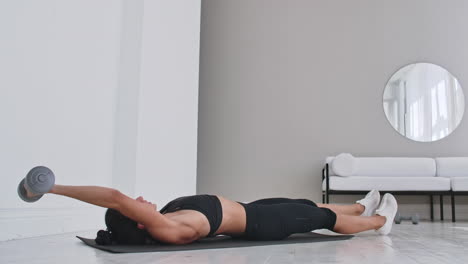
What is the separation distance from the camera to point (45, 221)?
278cm

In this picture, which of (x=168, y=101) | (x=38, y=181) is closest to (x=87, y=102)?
(x=168, y=101)

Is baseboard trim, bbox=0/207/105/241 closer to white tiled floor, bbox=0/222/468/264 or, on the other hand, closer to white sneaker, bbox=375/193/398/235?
white tiled floor, bbox=0/222/468/264

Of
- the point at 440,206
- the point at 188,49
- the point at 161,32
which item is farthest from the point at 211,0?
the point at 440,206

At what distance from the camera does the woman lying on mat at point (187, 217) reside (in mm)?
1820

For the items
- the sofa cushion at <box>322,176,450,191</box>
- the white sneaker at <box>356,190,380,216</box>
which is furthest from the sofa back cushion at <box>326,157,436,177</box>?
the white sneaker at <box>356,190,380,216</box>

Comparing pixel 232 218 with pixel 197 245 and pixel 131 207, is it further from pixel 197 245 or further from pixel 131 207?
pixel 131 207

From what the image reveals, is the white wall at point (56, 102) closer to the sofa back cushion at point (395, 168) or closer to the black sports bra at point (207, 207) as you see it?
the black sports bra at point (207, 207)

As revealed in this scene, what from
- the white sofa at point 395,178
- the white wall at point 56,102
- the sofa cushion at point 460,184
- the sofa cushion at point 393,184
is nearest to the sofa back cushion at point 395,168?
the white sofa at point 395,178

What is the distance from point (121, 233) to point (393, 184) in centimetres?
366

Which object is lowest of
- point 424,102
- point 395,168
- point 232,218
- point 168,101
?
point 232,218

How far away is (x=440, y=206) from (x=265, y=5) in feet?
10.6

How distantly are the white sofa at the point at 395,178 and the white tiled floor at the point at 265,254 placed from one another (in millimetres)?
2686

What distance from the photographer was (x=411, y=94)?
6.09m

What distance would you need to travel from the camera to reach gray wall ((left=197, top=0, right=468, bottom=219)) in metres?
6.08
